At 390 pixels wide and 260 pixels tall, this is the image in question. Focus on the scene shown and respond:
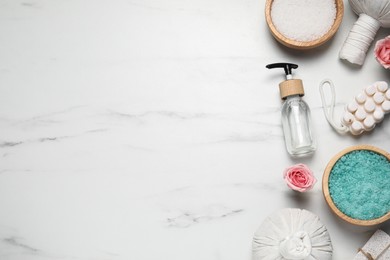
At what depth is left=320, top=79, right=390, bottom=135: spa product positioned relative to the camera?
1292 mm

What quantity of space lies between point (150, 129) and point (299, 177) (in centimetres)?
36

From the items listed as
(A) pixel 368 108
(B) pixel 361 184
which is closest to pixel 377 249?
(B) pixel 361 184

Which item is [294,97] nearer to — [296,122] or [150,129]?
[296,122]

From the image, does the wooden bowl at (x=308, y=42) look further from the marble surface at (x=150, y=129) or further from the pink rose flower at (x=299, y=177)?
the pink rose flower at (x=299, y=177)

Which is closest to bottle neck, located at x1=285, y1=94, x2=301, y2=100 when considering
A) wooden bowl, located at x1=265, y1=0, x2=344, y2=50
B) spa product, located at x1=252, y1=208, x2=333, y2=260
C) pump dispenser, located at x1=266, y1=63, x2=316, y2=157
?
pump dispenser, located at x1=266, y1=63, x2=316, y2=157

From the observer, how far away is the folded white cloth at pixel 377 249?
129 centimetres

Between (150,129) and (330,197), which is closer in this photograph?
(330,197)

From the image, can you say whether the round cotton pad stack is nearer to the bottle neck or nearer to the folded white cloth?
the bottle neck

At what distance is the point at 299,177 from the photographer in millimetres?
1276

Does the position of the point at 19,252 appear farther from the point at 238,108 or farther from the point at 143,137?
the point at 238,108

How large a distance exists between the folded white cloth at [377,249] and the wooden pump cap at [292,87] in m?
0.35

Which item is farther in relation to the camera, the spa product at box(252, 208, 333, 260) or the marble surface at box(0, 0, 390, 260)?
the marble surface at box(0, 0, 390, 260)

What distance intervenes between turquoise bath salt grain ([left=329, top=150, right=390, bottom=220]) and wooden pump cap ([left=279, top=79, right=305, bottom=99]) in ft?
0.56

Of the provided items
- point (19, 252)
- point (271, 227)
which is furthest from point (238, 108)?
point (19, 252)
